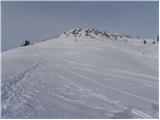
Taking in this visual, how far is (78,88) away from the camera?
30.7ft

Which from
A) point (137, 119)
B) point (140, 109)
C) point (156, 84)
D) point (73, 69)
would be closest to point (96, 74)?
point (73, 69)

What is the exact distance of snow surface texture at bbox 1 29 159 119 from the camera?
23.5 ft

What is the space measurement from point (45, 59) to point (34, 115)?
798 cm

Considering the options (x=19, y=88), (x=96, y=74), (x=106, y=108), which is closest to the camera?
(x=106, y=108)

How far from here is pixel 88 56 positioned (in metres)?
16.4

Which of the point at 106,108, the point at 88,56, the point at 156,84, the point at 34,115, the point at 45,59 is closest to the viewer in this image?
the point at 34,115

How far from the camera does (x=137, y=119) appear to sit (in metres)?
6.76

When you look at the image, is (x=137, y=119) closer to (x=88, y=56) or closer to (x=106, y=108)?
(x=106, y=108)

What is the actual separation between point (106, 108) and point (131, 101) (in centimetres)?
104

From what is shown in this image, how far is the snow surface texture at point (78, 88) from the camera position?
715 centimetres

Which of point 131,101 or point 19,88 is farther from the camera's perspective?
point 19,88

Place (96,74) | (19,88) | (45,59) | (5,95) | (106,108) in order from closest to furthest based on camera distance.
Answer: (106,108)
(5,95)
(19,88)
(96,74)
(45,59)

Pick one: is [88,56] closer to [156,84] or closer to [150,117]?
[156,84]

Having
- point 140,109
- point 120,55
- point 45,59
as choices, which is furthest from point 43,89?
point 120,55
